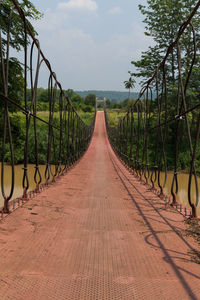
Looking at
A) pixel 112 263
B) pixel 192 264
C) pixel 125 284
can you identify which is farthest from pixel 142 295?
pixel 192 264

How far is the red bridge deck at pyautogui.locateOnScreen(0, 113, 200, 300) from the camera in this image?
1.30 metres

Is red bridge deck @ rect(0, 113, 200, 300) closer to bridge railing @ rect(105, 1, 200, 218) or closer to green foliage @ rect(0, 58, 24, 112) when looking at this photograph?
bridge railing @ rect(105, 1, 200, 218)

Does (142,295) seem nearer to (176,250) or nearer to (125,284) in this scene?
(125,284)

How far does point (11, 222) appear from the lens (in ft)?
7.18

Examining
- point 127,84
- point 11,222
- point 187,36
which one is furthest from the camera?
point 127,84

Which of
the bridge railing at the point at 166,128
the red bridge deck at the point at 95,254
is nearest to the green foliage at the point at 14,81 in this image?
the bridge railing at the point at 166,128

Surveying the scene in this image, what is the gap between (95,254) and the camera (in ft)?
5.62

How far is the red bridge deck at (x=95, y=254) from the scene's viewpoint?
130 centimetres

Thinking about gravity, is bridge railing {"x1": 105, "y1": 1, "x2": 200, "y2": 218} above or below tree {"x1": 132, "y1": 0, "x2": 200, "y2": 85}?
below

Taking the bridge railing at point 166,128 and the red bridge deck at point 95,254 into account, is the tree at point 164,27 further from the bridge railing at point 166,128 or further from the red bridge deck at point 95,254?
the red bridge deck at point 95,254

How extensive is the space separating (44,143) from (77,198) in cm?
2317

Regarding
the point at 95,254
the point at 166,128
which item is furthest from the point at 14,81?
the point at 95,254

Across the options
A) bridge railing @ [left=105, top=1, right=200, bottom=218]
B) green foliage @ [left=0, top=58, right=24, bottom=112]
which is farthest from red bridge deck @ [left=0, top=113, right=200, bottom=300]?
green foliage @ [left=0, top=58, right=24, bottom=112]

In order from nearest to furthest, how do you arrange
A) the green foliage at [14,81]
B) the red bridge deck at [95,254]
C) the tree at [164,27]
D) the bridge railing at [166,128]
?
1. the red bridge deck at [95,254]
2. the bridge railing at [166,128]
3. the green foliage at [14,81]
4. the tree at [164,27]
